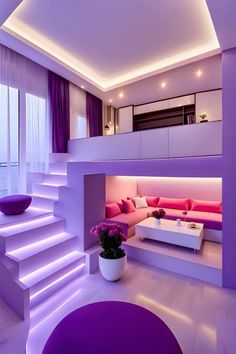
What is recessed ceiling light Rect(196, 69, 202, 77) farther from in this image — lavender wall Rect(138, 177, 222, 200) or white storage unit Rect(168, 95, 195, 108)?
lavender wall Rect(138, 177, 222, 200)

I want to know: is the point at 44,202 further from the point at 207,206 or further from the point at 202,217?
the point at 207,206

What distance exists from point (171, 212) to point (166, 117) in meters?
3.64

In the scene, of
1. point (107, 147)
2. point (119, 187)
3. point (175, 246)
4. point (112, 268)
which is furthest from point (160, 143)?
point (112, 268)

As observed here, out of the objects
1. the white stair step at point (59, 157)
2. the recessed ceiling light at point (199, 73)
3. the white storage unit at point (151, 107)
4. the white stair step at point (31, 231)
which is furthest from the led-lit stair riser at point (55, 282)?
the white storage unit at point (151, 107)

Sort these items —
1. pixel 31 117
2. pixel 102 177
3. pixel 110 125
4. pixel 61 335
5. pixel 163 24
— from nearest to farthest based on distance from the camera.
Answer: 1. pixel 61 335
2. pixel 163 24
3. pixel 102 177
4. pixel 31 117
5. pixel 110 125

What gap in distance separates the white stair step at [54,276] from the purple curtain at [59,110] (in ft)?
10.4

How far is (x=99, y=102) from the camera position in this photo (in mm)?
6672

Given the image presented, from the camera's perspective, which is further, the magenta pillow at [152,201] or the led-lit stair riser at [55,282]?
the magenta pillow at [152,201]

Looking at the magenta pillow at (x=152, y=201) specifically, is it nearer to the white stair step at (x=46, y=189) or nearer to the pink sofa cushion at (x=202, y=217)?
the pink sofa cushion at (x=202, y=217)

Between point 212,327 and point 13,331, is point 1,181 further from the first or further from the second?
point 212,327

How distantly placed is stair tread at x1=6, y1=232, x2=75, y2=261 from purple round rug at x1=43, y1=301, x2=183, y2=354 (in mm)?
1376

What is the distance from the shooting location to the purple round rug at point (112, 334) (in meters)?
1.09

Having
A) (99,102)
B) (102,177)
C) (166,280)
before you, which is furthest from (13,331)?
(99,102)

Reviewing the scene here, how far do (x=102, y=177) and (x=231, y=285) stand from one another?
8.51 feet
